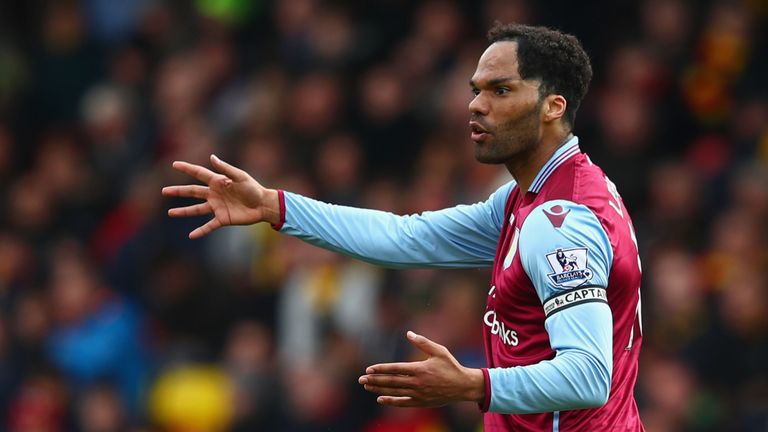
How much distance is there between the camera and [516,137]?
16.5 feet

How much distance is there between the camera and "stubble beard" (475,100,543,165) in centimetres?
502

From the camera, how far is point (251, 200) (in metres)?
5.34

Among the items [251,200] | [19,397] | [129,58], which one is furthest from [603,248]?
[129,58]

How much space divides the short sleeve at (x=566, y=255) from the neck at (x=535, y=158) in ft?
0.97

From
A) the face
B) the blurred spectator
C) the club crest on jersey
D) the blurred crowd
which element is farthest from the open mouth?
the blurred spectator

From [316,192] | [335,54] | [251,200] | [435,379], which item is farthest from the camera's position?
[335,54]

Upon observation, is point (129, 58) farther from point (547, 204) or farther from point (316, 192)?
point (547, 204)

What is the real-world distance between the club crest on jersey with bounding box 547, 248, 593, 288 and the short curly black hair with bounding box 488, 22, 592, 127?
67cm

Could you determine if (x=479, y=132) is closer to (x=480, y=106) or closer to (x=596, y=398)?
(x=480, y=106)

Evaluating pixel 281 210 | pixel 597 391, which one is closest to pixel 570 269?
pixel 597 391

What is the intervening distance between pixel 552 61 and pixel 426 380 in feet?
4.13

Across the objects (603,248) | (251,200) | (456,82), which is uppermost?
(456,82)

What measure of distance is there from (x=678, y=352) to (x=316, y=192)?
328cm

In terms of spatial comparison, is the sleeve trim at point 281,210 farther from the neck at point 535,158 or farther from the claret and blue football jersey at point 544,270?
the neck at point 535,158
